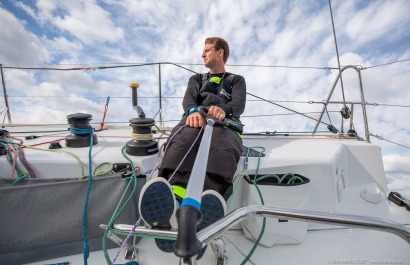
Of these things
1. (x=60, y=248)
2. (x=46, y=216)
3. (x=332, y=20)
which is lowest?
(x=60, y=248)

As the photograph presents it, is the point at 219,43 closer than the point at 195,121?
No

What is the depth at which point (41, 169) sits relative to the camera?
1.23 meters

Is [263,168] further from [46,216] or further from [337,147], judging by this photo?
[46,216]

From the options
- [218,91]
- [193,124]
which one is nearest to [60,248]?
[193,124]

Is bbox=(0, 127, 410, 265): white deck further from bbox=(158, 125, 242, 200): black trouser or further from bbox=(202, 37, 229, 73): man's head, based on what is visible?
bbox=(202, 37, 229, 73): man's head

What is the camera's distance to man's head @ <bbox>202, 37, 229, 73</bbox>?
1882mm

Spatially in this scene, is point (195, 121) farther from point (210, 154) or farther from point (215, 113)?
point (210, 154)

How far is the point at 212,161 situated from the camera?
108 cm

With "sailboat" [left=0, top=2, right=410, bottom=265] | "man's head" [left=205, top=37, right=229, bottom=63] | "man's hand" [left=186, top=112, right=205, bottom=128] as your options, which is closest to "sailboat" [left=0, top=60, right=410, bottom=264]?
"sailboat" [left=0, top=2, right=410, bottom=265]

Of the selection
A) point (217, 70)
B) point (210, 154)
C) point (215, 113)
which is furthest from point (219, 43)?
point (210, 154)

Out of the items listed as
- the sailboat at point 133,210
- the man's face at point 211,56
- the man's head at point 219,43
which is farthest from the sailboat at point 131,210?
the man's head at point 219,43

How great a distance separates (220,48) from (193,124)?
93 cm

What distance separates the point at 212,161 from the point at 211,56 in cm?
109

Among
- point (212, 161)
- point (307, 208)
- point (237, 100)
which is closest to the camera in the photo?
point (212, 161)
